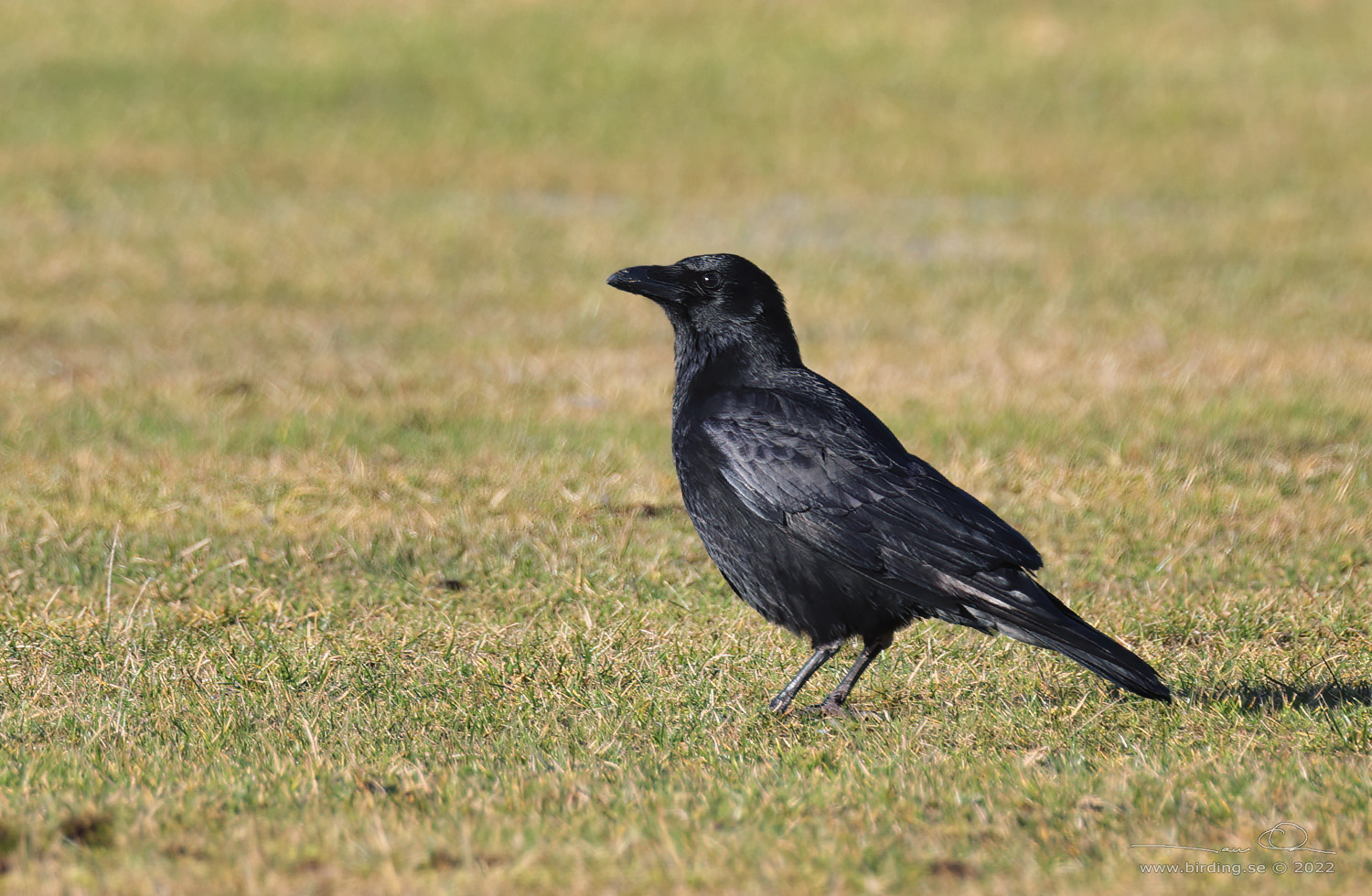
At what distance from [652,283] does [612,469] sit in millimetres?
2807

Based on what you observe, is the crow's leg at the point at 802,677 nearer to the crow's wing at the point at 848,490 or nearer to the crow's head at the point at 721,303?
the crow's wing at the point at 848,490

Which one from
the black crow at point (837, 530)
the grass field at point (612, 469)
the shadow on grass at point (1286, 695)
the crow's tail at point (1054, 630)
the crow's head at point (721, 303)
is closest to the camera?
the grass field at point (612, 469)

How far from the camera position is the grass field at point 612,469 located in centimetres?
394

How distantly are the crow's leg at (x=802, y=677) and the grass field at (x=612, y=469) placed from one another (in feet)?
0.30

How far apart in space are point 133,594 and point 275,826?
2993mm

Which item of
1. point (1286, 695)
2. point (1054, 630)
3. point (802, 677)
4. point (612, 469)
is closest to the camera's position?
point (1054, 630)

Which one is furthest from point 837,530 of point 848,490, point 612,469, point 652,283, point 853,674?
point 612,469

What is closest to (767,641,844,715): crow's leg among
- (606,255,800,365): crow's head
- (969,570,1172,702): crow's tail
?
(969,570,1172,702): crow's tail

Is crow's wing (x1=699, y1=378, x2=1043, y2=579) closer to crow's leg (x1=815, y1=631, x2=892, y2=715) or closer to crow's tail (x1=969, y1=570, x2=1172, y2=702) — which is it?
crow's tail (x1=969, y1=570, x2=1172, y2=702)

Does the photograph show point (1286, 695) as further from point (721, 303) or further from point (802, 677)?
point (721, 303)

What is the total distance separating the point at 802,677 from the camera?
17.3 feet

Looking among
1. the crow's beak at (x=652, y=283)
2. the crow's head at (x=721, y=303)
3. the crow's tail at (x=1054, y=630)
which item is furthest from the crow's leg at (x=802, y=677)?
the crow's beak at (x=652, y=283)

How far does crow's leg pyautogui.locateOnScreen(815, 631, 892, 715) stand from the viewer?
521cm

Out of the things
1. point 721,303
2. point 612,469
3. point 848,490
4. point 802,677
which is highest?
point 721,303
